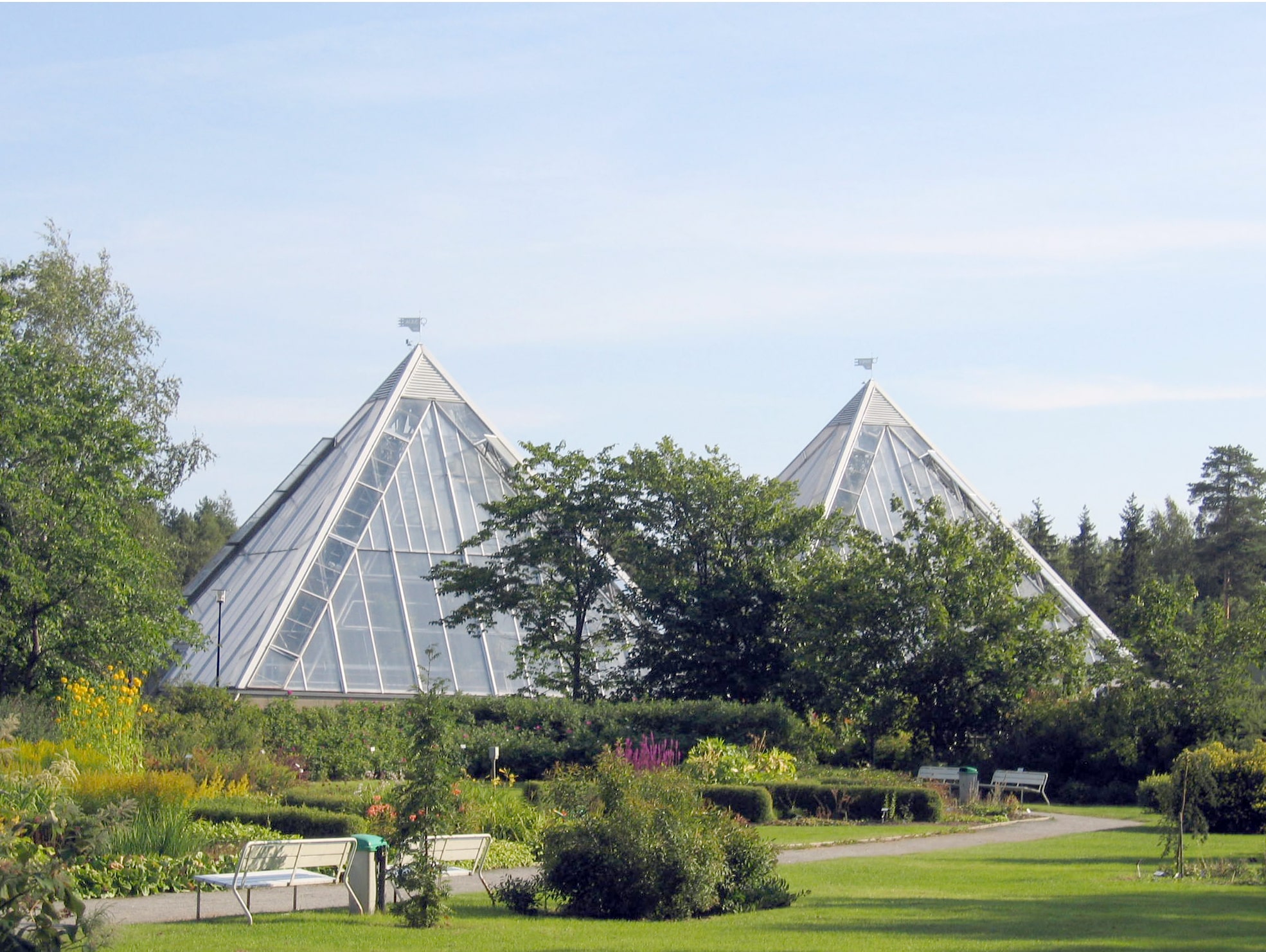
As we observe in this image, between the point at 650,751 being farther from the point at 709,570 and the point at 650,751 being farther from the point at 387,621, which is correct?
the point at 387,621

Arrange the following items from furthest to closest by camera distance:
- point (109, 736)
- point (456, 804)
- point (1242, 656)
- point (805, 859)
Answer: point (1242, 656) < point (109, 736) < point (805, 859) < point (456, 804)

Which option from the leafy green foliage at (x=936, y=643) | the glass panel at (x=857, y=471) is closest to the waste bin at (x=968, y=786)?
the leafy green foliage at (x=936, y=643)

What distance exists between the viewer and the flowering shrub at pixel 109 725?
18.7m

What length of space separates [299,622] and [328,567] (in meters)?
2.33

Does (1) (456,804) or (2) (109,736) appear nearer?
(1) (456,804)

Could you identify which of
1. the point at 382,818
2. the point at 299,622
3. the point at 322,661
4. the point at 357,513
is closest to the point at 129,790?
the point at 382,818

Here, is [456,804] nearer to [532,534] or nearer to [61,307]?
[532,534]

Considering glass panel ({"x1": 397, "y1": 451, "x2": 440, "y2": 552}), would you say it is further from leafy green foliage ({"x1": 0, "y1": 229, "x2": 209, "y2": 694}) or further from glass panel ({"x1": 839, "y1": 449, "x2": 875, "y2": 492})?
glass panel ({"x1": 839, "y1": 449, "x2": 875, "y2": 492})

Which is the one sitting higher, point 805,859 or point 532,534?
point 532,534

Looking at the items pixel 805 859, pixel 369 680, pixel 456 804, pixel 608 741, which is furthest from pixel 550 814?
pixel 369 680

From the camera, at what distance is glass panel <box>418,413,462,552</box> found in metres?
38.4

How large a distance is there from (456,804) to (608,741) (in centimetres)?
1374

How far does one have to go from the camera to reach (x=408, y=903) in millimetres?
11938

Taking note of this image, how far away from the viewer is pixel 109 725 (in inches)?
770
